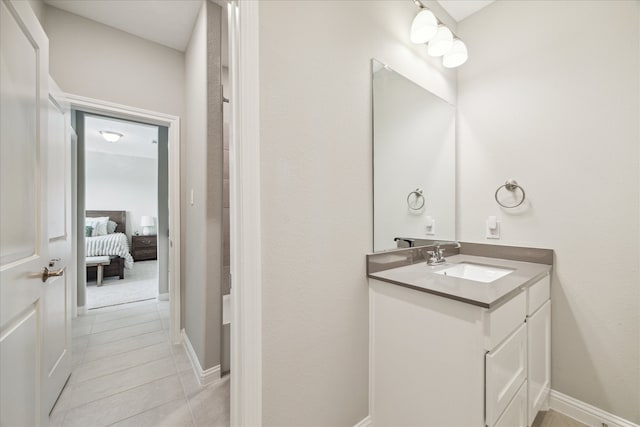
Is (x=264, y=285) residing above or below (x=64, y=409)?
above

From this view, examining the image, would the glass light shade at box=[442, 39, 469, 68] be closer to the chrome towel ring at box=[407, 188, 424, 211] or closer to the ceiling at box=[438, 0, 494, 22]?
the ceiling at box=[438, 0, 494, 22]

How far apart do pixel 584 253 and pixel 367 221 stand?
4.25ft

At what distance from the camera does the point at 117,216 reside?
6.07m

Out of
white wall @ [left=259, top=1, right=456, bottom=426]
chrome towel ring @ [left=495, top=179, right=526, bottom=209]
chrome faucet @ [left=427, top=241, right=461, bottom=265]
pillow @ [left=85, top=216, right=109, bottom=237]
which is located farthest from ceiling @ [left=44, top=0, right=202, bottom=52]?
pillow @ [left=85, top=216, right=109, bottom=237]

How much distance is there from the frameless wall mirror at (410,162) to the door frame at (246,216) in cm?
68

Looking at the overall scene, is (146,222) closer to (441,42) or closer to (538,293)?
(441,42)

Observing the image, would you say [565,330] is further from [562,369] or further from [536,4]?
[536,4]

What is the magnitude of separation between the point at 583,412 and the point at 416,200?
1.50 meters

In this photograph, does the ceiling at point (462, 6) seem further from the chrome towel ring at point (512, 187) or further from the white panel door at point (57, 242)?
the white panel door at point (57, 242)

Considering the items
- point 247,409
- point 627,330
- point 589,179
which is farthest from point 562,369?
point 247,409

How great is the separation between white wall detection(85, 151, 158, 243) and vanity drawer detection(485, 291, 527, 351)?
6.69 meters

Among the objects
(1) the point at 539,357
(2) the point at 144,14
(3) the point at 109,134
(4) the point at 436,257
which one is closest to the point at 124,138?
(3) the point at 109,134

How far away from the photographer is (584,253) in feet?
4.86

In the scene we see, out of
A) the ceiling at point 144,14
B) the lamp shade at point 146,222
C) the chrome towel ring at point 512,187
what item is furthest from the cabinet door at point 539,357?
the lamp shade at point 146,222
